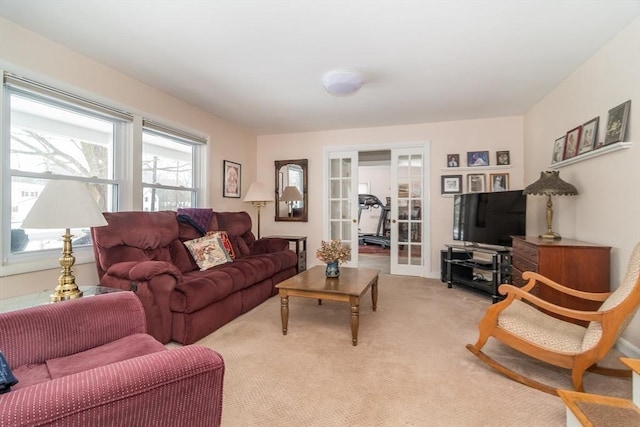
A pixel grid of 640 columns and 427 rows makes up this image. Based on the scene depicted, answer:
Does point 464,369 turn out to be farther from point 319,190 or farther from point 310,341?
point 319,190

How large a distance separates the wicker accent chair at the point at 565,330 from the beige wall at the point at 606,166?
564 mm

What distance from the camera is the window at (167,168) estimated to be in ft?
11.0

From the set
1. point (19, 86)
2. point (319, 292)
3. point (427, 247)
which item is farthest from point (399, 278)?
point (19, 86)

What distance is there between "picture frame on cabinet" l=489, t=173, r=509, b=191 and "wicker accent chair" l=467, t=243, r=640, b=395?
2424mm

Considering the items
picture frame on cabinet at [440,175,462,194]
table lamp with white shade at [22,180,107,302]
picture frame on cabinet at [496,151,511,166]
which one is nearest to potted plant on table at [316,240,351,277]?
table lamp with white shade at [22,180,107,302]

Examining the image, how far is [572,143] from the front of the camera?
2824mm

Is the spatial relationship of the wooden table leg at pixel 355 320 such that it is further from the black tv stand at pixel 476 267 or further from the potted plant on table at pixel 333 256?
the black tv stand at pixel 476 267

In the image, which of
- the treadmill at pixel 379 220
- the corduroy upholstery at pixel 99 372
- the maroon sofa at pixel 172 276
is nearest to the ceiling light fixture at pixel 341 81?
the maroon sofa at pixel 172 276

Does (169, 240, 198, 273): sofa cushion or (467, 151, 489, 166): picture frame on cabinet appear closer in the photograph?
(169, 240, 198, 273): sofa cushion

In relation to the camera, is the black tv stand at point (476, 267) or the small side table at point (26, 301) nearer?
the small side table at point (26, 301)

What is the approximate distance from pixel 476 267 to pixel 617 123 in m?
1.94

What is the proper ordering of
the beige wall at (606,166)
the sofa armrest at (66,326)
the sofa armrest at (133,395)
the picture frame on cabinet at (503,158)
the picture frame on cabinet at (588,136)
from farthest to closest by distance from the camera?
the picture frame on cabinet at (503,158), the picture frame on cabinet at (588,136), the beige wall at (606,166), the sofa armrest at (66,326), the sofa armrest at (133,395)

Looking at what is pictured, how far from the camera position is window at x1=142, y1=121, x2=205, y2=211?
334 cm

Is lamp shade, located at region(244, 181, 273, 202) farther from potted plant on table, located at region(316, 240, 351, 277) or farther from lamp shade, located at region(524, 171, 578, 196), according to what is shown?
lamp shade, located at region(524, 171, 578, 196)
